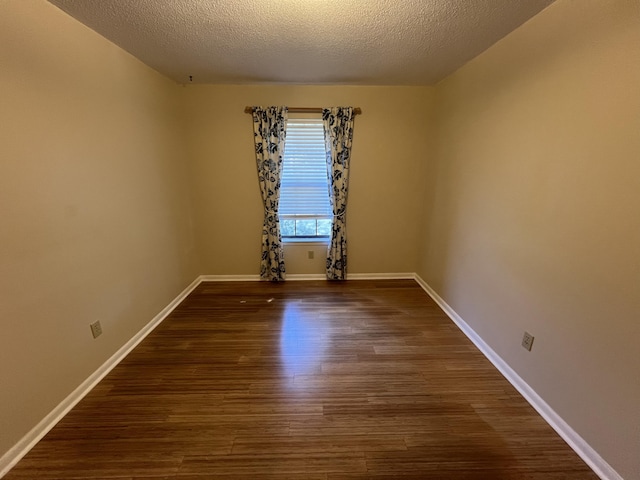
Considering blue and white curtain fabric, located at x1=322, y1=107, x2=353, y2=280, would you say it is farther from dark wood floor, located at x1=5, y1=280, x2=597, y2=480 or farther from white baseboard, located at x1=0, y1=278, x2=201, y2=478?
white baseboard, located at x1=0, y1=278, x2=201, y2=478

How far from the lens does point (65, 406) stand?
5.35ft

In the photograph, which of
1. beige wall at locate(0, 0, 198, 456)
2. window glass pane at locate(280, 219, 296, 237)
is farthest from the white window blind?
beige wall at locate(0, 0, 198, 456)

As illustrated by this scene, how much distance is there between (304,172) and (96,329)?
241cm

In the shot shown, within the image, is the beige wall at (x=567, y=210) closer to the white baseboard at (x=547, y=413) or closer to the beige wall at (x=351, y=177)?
the white baseboard at (x=547, y=413)

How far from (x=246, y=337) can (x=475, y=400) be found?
5.78ft

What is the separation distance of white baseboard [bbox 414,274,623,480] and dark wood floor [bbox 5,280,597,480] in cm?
5

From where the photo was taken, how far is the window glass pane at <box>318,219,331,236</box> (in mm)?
3492

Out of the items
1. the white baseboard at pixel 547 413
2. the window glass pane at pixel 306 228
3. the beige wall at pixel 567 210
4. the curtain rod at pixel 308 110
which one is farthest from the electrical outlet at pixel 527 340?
the curtain rod at pixel 308 110

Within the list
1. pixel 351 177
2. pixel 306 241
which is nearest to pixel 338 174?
pixel 351 177

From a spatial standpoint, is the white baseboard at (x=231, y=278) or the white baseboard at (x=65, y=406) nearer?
the white baseboard at (x=65, y=406)

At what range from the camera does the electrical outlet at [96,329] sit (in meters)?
1.84

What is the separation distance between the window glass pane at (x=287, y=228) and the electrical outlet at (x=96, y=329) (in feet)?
6.59

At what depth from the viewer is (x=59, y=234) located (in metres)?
1.58

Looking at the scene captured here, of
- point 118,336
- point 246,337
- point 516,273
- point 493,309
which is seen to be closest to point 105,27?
point 118,336
